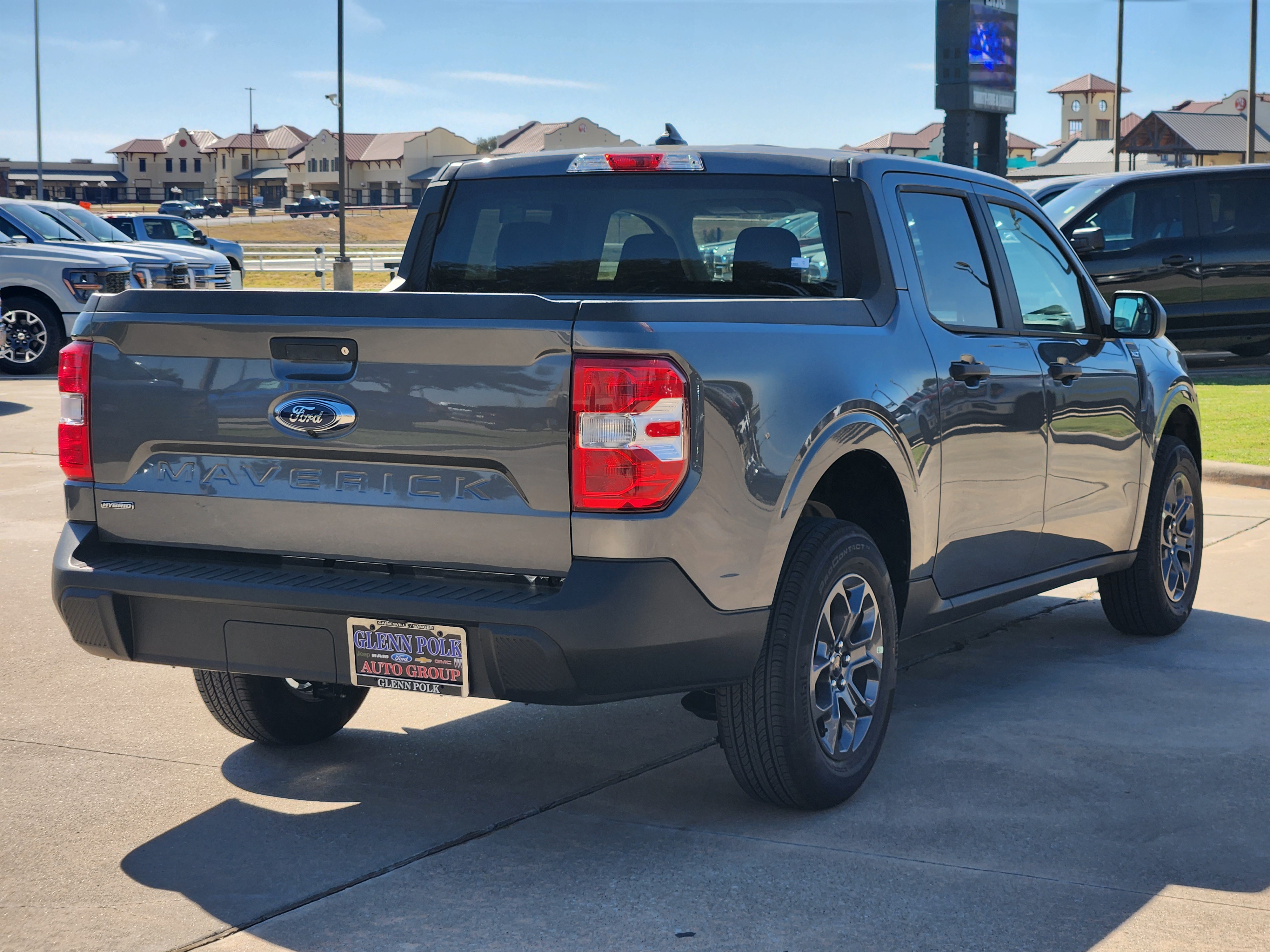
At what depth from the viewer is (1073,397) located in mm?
5633

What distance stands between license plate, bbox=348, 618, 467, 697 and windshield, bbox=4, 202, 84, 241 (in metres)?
15.9

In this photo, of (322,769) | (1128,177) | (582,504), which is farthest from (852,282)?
(1128,177)

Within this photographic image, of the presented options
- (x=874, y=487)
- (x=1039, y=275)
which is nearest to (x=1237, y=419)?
(x=1039, y=275)

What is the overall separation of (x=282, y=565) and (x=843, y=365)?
1.60m

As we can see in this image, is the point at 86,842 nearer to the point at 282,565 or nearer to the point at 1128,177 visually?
the point at 282,565

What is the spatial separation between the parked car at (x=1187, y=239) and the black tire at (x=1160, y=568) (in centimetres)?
836

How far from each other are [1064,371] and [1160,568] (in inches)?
54.1

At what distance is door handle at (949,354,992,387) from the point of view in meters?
4.86

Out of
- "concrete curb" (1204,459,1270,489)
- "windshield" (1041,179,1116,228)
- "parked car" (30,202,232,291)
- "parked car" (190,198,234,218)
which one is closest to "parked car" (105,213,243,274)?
"parked car" (30,202,232,291)

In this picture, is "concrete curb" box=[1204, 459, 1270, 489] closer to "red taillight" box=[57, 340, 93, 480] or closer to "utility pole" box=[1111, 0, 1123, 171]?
"red taillight" box=[57, 340, 93, 480]

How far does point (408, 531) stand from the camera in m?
3.76

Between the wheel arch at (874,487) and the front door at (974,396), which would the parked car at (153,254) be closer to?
the front door at (974,396)

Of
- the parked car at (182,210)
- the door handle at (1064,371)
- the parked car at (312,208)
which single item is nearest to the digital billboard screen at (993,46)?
the door handle at (1064,371)

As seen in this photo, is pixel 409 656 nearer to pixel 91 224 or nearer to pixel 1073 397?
pixel 1073 397
